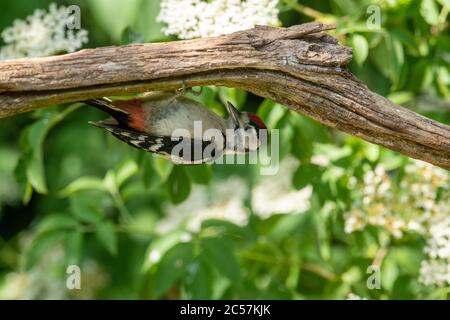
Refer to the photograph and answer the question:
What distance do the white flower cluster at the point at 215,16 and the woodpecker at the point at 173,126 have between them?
28 cm

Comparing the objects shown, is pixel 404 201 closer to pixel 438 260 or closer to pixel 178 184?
pixel 438 260

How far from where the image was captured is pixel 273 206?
5211 millimetres

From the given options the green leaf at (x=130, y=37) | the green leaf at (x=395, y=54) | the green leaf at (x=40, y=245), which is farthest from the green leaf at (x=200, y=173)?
the green leaf at (x=395, y=54)

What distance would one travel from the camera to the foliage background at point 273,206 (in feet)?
13.3

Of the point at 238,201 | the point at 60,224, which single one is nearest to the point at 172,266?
the point at 60,224

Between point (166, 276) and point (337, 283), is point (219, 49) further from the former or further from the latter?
point (337, 283)

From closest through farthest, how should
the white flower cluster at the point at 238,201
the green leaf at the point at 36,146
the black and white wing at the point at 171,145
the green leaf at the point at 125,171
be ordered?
the black and white wing at the point at 171,145 < the green leaf at the point at 36,146 < the green leaf at the point at 125,171 < the white flower cluster at the point at 238,201

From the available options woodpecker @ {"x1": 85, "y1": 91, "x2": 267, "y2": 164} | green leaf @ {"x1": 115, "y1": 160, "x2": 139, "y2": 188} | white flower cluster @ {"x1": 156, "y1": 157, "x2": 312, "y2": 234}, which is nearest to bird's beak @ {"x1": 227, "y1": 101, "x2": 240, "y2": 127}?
woodpecker @ {"x1": 85, "y1": 91, "x2": 267, "y2": 164}

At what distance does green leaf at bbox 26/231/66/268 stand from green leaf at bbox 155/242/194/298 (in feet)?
1.94

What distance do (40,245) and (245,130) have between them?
1.29 meters

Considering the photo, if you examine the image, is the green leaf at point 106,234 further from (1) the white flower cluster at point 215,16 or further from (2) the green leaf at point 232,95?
(1) the white flower cluster at point 215,16

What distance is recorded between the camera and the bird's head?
3.73m

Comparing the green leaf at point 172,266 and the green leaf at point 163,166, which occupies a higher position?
the green leaf at point 163,166

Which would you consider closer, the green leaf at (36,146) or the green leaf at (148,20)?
the green leaf at (36,146)
